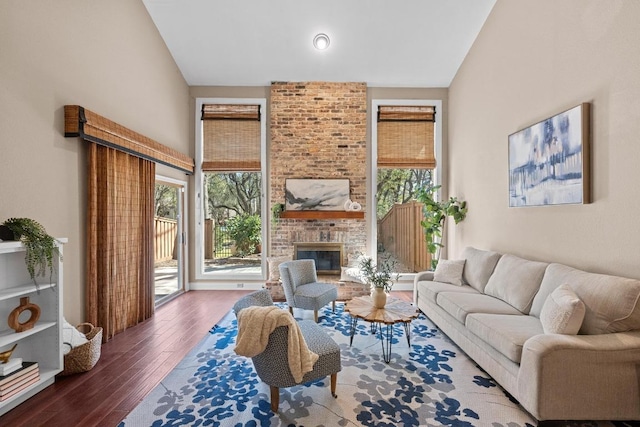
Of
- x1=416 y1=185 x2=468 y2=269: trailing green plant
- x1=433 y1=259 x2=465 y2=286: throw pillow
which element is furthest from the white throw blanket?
x1=416 y1=185 x2=468 y2=269: trailing green plant

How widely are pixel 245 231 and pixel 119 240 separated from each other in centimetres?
232

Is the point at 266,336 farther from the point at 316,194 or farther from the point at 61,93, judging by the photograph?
the point at 316,194

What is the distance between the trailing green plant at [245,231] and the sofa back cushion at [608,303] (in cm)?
454

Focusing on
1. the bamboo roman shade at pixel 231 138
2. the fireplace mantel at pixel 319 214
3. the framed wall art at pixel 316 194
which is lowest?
the fireplace mantel at pixel 319 214

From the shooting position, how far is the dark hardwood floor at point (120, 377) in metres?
2.17

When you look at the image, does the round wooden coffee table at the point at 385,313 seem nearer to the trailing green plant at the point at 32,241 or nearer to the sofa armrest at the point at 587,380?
the sofa armrest at the point at 587,380

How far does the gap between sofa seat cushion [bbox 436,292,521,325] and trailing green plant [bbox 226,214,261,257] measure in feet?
11.0

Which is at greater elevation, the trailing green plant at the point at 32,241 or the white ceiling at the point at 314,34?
the white ceiling at the point at 314,34

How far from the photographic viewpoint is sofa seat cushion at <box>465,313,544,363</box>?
2287 mm

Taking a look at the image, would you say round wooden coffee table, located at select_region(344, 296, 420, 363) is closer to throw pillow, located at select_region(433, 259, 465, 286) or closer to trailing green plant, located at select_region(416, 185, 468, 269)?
throw pillow, located at select_region(433, 259, 465, 286)

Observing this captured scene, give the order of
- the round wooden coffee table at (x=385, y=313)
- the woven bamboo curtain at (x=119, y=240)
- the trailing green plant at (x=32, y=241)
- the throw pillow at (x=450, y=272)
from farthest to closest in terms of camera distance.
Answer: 1. the throw pillow at (x=450, y=272)
2. the woven bamboo curtain at (x=119, y=240)
3. the round wooden coffee table at (x=385, y=313)
4. the trailing green plant at (x=32, y=241)

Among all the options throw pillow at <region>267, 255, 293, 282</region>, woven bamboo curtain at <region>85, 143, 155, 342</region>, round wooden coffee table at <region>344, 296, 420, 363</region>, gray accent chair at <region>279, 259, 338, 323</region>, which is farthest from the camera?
throw pillow at <region>267, 255, 293, 282</region>

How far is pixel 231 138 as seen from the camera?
5.62 meters

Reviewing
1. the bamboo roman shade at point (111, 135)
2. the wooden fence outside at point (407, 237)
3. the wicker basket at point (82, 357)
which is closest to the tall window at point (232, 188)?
the bamboo roman shade at point (111, 135)
